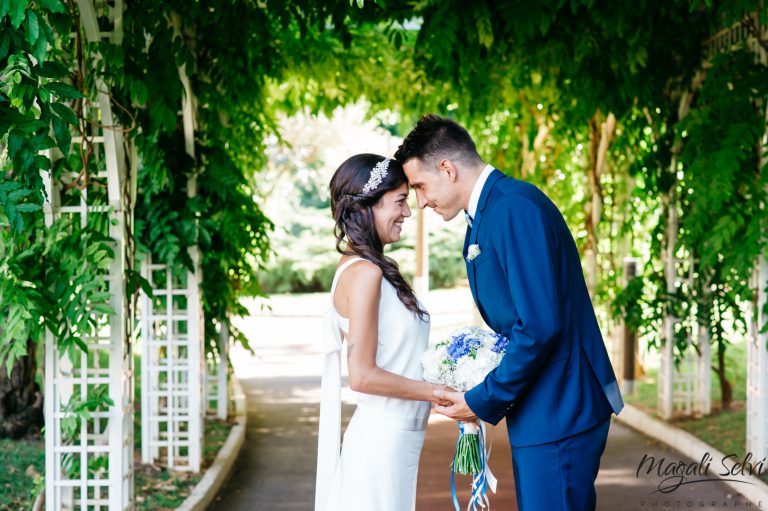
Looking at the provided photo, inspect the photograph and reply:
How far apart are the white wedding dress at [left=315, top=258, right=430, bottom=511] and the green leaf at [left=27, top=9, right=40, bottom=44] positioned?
1501 millimetres

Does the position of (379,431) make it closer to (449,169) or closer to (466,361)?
(466,361)

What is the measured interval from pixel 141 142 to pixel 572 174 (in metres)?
7.32

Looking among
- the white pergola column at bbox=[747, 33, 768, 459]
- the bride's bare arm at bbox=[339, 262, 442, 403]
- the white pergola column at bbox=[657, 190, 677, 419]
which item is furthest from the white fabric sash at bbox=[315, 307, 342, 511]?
the white pergola column at bbox=[657, 190, 677, 419]

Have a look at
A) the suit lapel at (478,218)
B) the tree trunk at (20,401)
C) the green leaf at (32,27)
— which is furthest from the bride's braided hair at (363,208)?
the tree trunk at (20,401)

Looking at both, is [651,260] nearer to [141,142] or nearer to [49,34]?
[141,142]

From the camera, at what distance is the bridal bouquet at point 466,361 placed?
3.59 meters

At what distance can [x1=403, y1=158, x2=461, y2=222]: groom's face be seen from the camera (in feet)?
12.1

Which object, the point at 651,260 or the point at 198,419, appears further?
the point at 651,260

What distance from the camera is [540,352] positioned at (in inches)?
129

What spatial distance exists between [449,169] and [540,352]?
34.0 inches

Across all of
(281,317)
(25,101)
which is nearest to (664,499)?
(25,101)

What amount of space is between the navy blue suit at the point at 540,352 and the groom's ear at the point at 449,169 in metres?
0.17

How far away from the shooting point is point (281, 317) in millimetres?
28203

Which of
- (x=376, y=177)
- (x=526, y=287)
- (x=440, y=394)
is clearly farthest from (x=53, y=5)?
(x=440, y=394)
